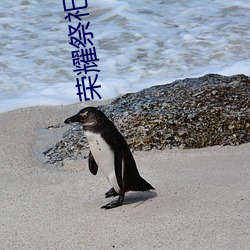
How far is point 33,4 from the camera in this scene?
1202cm

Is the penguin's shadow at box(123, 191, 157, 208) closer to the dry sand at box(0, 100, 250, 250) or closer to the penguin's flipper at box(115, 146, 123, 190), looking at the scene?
the dry sand at box(0, 100, 250, 250)

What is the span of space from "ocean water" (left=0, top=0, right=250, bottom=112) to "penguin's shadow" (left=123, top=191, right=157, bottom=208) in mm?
2946

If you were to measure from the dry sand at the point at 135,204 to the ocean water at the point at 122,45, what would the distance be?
2264 mm

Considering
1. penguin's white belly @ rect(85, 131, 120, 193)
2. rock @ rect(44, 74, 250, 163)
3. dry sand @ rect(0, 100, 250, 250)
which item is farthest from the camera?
rock @ rect(44, 74, 250, 163)

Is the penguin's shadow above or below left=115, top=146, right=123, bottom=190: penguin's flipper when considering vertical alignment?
below

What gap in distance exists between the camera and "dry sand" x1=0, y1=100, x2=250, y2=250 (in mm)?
3484

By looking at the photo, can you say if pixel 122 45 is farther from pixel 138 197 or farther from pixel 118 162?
pixel 118 162

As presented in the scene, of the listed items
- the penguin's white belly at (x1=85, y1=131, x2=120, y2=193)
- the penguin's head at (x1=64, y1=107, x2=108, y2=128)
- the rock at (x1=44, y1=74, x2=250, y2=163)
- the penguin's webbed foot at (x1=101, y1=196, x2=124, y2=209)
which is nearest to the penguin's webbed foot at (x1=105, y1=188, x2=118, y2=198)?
the penguin's webbed foot at (x1=101, y1=196, x2=124, y2=209)

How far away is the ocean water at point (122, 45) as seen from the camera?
7.86m

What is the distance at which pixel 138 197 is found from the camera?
4.08 meters

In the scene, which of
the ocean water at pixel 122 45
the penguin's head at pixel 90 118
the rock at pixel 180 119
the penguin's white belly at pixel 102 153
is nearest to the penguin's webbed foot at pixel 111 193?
the penguin's white belly at pixel 102 153

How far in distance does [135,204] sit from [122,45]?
5.81 metres

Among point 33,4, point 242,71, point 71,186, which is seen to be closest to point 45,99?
point 242,71

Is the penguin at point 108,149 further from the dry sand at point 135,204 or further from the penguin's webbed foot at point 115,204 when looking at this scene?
the dry sand at point 135,204
